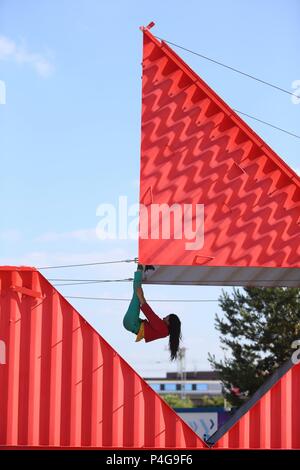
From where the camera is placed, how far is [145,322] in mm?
14781

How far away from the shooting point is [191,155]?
48.0ft

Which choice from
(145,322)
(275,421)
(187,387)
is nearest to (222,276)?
(145,322)

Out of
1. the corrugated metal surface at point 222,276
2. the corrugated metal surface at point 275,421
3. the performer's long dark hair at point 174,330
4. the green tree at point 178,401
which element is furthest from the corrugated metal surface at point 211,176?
the green tree at point 178,401

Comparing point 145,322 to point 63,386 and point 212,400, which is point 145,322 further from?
point 212,400

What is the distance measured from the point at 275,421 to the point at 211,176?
15.0 ft

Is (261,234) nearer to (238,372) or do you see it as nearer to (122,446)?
(122,446)

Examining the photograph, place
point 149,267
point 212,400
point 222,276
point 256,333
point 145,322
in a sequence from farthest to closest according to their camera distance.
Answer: point 212,400 → point 256,333 → point 222,276 → point 149,267 → point 145,322

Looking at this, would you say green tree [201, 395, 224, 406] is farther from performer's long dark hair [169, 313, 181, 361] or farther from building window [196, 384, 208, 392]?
performer's long dark hair [169, 313, 181, 361]

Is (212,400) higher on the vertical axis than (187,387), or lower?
lower

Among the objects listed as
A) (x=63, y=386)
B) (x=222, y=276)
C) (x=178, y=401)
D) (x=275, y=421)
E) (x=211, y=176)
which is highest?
(x=211, y=176)

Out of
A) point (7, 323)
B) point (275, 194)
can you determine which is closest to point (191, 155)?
point (275, 194)

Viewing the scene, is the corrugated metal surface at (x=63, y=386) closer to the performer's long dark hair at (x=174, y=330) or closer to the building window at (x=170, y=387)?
the performer's long dark hair at (x=174, y=330)

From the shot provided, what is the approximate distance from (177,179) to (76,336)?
3479 mm
